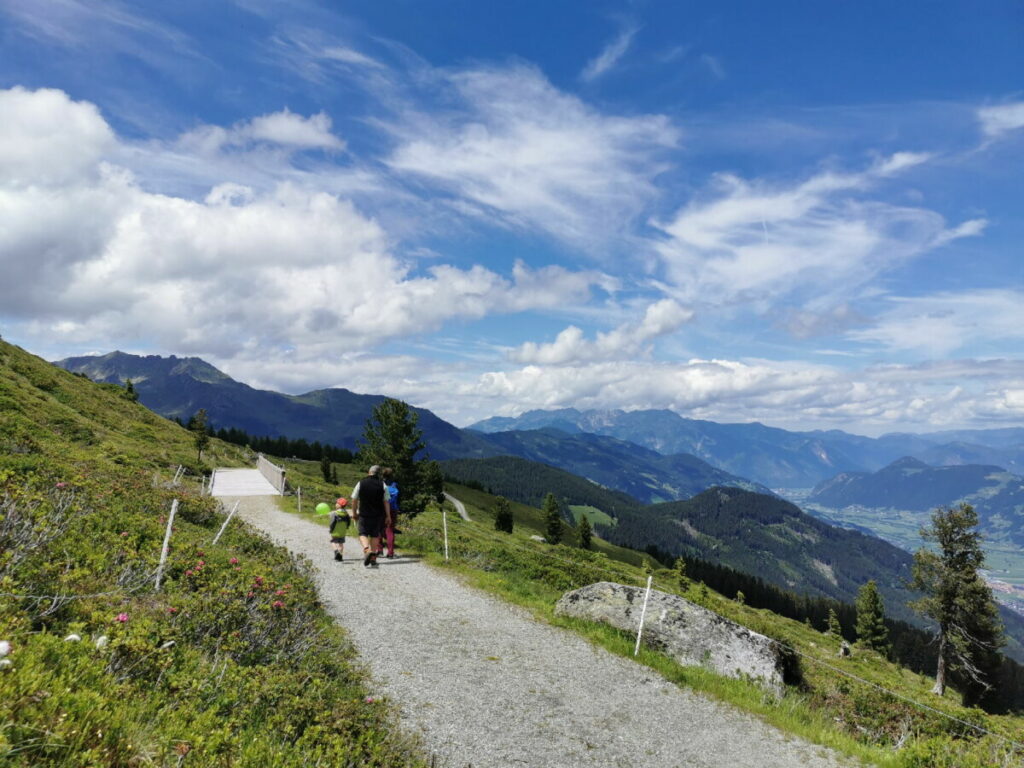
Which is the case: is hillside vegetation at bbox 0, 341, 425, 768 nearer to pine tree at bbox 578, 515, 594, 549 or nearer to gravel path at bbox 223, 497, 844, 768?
gravel path at bbox 223, 497, 844, 768

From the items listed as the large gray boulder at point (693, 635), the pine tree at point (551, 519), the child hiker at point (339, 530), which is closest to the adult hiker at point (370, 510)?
the child hiker at point (339, 530)

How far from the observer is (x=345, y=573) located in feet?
51.2

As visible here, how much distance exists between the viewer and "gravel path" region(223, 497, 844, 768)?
6992 mm

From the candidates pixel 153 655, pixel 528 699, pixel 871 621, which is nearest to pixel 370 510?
pixel 528 699

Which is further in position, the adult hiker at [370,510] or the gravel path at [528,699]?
the adult hiker at [370,510]

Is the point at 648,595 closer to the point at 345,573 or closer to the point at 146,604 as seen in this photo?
the point at 345,573

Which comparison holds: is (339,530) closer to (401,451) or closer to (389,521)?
(389,521)

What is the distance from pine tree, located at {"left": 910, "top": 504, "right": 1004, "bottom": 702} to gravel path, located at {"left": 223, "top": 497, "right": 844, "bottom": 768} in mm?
42821

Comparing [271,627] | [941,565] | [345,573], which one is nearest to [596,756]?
[271,627]

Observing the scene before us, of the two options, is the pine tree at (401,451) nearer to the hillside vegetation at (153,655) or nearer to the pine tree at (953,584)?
the hillside vegetation at (153,655)

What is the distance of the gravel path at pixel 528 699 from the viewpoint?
6.99 metres

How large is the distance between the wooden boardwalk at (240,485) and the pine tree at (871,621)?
85.2m

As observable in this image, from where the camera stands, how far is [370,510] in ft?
54.0

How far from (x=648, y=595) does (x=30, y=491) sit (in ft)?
43.8
